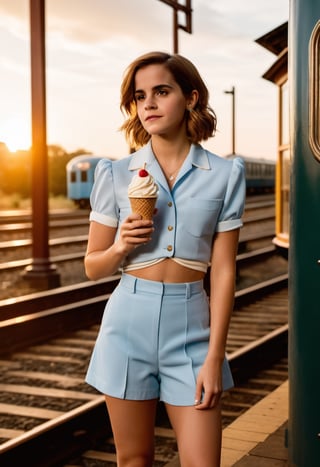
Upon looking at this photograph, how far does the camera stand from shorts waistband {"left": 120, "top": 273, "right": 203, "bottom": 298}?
1989mm

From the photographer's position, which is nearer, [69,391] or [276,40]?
[69,391]

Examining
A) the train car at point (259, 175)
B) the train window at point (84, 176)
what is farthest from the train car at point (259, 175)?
the train window at point (84, 176)

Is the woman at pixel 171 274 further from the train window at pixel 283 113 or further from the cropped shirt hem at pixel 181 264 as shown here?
the train window at pixel 283 113

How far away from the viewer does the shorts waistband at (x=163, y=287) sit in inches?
78.3

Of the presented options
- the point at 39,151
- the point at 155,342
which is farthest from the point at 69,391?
the point at 39,151

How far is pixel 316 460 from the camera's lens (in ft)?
9.70

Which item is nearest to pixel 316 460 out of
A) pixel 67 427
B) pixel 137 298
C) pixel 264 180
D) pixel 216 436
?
pixel 216 436

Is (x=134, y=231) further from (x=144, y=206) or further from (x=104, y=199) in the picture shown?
(x=104, y=199)

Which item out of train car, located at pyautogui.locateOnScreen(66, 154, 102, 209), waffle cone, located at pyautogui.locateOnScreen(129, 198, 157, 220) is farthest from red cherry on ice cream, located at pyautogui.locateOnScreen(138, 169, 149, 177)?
train car, located at pyautogui.locateOnScreen(66, 154, 102, 209)

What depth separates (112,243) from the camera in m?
2.09

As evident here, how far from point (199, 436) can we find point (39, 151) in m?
8.18

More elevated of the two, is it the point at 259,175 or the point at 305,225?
the point at 259,175

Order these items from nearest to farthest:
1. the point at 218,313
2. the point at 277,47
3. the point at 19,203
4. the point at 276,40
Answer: the point at 218,313 < the point at 276,40 < the point at 277,47 < the point at 19,203

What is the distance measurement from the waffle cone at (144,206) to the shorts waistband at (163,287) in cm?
20
